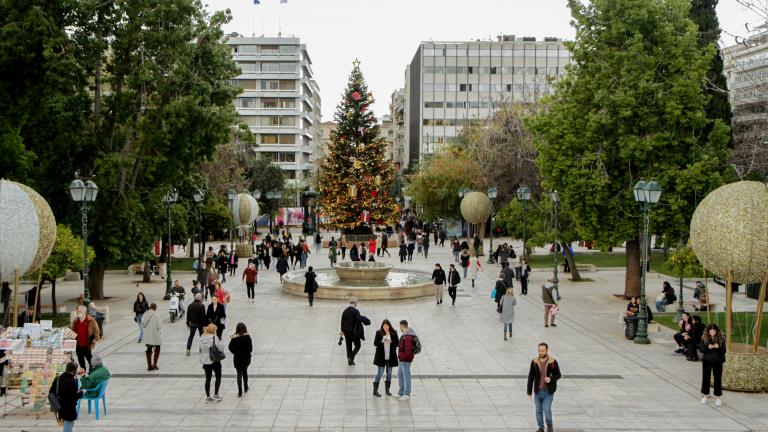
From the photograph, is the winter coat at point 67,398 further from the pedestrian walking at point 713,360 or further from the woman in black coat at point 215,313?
the pedestrian walking at point 713,360

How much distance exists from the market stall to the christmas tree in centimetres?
4177

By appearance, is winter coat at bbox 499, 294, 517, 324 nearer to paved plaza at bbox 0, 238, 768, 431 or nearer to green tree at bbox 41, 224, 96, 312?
paved plaza at bbox 0, 238, 768, 431

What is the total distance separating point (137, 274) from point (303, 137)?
6760cm

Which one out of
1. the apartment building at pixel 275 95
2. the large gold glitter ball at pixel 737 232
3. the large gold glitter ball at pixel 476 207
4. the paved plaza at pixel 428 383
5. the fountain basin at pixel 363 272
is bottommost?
the paved plaza at pixel 428 383

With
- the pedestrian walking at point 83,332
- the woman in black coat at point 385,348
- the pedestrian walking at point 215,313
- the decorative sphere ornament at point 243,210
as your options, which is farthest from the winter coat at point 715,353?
the decorative sphere ornament at point 243,210

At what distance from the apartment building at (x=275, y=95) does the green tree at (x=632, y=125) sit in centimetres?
7263

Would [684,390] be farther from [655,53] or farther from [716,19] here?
[716,19]

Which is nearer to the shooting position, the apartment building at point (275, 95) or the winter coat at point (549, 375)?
the winter coat at point (549, 375)

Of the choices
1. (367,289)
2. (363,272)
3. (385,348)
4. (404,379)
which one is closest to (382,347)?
(385,348)

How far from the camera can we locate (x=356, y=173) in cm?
5675

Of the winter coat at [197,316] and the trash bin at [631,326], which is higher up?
the winter coat at [197,316]

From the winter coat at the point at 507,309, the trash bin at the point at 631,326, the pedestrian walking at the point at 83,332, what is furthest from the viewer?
the trash bin at the point at 631,326

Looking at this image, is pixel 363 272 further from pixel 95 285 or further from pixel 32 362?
pixel 32 362

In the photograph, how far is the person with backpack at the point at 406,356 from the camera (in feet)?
42.4
